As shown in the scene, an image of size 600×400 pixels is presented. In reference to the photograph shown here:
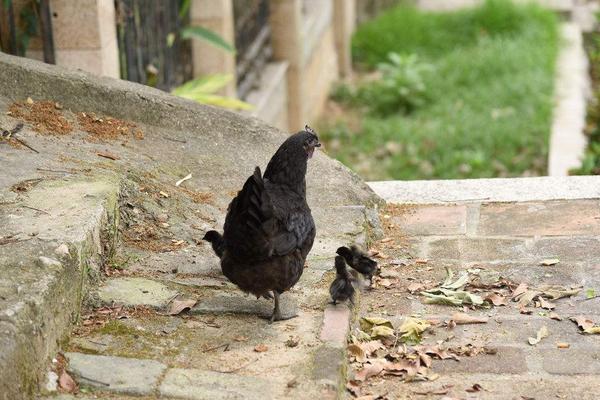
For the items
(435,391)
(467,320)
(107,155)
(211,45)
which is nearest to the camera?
(435,391)

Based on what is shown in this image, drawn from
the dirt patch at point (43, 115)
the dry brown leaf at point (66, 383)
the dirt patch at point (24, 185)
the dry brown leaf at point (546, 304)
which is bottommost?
the dry brown leaf at point (546, 304)

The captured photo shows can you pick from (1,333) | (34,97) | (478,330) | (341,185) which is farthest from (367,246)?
(1,333)

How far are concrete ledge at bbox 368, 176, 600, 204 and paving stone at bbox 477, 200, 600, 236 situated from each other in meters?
0.10

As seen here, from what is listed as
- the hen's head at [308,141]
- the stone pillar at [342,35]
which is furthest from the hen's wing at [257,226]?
the stone pillar at [342,35]

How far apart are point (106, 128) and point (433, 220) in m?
1.87

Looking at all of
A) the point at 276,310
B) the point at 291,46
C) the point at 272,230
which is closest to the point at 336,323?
the point at 276,310

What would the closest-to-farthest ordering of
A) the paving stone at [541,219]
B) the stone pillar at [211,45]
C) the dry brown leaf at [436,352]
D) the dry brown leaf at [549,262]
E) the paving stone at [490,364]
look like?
the paving stone at [490,364]
the dry brown leaf at [436,352]
the dry brown leaf at [549,262]
the paving stone at [541,219]
the stone pillar at [211,45]

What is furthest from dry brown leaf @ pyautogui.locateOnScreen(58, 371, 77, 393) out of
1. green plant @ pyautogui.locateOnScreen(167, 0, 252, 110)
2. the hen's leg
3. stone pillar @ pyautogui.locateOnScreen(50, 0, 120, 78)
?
green plant @ pyautogui.locateOnScreen(167, 0, 252, 110)

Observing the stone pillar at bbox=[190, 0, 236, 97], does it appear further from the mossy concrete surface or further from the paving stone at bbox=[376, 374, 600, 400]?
the paving stone at bbox=[376, 374, 600, 400]

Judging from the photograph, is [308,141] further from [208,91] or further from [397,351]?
[208,91]

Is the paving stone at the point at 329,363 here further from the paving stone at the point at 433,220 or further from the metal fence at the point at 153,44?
the metal fence at the point at 153,44

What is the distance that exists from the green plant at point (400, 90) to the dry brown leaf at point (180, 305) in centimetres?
840

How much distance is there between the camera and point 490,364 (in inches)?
163

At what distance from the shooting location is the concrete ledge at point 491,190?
6.02m
